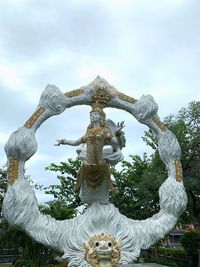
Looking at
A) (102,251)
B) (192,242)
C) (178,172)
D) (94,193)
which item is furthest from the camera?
(192,242)

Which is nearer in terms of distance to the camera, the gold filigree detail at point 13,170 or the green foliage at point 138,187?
the gold filigree detail at point 13,170

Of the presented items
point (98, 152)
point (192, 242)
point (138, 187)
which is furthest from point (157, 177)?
point (98, 152)

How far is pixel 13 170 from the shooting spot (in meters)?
8.06

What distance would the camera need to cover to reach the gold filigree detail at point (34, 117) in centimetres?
840

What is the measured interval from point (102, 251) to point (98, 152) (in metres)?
1.57

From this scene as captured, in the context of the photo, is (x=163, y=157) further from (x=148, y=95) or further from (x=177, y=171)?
(x=148, y=95)

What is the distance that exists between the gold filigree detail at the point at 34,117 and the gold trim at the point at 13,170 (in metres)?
0.68

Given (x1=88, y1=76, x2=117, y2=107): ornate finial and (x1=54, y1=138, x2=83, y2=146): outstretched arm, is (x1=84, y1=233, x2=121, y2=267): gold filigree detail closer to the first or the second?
(x1=54, y1=138, x2=83, y2=146): outstretched arm

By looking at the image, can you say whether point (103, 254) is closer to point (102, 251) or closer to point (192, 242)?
point (102, 251)

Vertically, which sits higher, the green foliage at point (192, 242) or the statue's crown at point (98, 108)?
the statue's crown at point (98, 108)

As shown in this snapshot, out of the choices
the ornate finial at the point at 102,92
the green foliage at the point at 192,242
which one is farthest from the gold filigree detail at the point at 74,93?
the green foliage at the point at 192,242

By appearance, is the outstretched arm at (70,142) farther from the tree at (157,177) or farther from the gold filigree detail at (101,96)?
the tree at (157,177)

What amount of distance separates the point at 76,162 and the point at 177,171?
26.2 ft

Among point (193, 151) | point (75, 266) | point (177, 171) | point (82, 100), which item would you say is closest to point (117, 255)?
point (75, 266)
